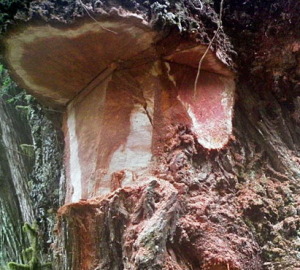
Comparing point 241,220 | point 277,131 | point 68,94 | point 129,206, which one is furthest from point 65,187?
point 277,131

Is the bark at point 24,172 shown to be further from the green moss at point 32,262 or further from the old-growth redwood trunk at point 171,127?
the old-growth redwood trunk at point 171,127

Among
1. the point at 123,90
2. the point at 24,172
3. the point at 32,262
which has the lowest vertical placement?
the point at 32,262

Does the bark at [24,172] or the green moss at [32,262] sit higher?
the bark at [24,172]

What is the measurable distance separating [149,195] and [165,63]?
0.47 meters

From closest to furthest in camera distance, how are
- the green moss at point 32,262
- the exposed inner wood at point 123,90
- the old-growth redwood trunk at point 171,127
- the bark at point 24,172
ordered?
the old-growth redwood trunk at point 171,127 → the exposed inner wood at point 123,90 → the green moss at point 32,262 → the bark at point 24,172

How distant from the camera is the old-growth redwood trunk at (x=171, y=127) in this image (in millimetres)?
1106

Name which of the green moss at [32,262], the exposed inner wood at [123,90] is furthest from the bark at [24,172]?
the exposed inner wood at [123,90]

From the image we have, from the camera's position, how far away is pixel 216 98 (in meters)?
1.39

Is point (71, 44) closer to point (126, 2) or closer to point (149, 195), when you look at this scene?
point (126, 2)

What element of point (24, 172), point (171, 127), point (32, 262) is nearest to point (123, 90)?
point (171, 127)

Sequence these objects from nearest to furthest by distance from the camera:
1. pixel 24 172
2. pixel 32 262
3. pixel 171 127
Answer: pixel 171 127 < pixel 32 262 < pixel 24 172

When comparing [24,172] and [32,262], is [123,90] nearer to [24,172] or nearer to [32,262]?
[32,262]

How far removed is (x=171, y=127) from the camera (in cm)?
128

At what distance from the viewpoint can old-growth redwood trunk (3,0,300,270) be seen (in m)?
1.11
